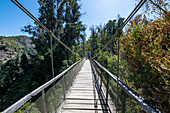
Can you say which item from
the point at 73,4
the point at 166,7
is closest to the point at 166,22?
the point at 166,7

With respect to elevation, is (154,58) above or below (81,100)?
above

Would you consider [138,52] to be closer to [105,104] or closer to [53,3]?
[105,104]

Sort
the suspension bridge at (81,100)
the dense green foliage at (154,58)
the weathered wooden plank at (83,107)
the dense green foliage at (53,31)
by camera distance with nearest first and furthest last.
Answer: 1. the suspension bridge at (81,100)
2. the dense green foliage at (154,58)
3. the weathered wooden plank at (83,107)
4. the dense green foliage at (53,31)

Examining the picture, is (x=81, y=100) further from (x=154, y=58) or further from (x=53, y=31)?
(x=53, y=31)

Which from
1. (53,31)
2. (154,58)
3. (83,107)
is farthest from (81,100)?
(53,31)

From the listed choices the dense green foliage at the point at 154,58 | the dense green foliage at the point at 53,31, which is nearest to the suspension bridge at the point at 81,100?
the dense green foliage at the point at 154,58

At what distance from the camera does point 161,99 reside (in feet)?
5.16

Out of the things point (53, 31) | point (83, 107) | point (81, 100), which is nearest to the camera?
point (83, 107)

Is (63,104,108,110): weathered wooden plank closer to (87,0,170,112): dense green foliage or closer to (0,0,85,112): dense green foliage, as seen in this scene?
(87,0,170,112): dense green foliage

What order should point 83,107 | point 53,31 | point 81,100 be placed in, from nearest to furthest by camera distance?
point 83,107
point 81,100
point 53,31

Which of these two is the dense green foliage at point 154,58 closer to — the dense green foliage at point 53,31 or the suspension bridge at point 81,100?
the suspension bridge at point 81,100

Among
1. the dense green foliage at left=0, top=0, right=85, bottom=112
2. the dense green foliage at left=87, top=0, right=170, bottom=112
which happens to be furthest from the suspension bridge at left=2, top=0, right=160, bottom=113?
the dense green foliage at left=0, top=0, right=85, bottom=112

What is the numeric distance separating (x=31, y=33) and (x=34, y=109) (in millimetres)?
16971

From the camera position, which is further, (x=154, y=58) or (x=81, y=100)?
(x=81, y=100)
